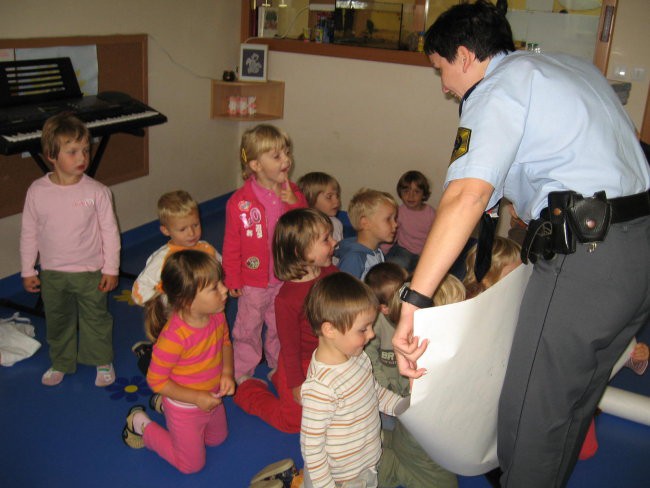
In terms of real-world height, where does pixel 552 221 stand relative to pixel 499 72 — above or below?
below

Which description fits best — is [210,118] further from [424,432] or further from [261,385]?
[424,432]

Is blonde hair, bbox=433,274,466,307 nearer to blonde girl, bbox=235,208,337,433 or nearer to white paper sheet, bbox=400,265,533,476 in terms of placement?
white paper sheet, bbox=400,265,533,476

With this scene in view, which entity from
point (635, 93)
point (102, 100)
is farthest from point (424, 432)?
point (635, 93)

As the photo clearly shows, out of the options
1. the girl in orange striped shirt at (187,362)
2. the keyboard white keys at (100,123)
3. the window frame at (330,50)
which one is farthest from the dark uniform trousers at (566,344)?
the window frame at (330,50)

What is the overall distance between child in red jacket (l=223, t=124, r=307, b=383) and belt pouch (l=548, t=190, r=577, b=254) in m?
1.53

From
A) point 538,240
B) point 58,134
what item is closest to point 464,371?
point 538,240

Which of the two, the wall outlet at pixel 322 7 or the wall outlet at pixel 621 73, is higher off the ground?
the wall outlet at pixel 322 7

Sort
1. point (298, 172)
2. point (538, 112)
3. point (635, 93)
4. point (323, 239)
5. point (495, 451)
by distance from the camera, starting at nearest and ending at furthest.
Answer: point (538, 112)
point (495, 451)
point (323, 239)
point (635, 93)
point (298, 172)

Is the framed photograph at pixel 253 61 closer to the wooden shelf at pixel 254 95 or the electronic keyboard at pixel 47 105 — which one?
the wooden shelf at pixel 254 95

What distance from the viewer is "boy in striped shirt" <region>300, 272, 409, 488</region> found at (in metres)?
1.85

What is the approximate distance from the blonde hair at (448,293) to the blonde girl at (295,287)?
0.52 m

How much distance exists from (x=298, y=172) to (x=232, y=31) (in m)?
1.30

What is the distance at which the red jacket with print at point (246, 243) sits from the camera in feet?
9.23

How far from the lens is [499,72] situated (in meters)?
1.55
